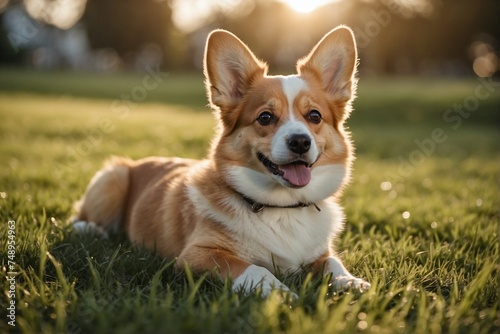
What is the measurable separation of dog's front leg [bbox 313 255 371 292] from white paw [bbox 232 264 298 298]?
37 centimetres

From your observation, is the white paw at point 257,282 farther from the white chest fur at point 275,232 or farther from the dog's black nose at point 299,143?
the dog's black nose at point 299,143

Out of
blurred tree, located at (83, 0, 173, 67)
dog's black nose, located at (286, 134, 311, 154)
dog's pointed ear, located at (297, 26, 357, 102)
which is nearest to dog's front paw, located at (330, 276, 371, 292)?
dog's black nose, located at (286, 134, 311, 154)

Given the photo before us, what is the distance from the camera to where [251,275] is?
265cm

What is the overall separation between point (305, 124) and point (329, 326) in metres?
1.51

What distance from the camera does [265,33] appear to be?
1719 inches

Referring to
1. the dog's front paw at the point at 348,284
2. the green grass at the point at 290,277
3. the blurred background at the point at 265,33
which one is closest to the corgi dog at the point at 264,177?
the dog's front paw at the point at 348,284

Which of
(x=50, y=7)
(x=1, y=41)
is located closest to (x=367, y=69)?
(x=50, y=7)

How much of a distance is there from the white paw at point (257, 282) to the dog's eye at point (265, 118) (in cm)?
103

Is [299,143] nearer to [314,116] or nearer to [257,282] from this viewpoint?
[314,116]

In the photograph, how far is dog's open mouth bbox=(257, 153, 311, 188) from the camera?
3025 millimetres

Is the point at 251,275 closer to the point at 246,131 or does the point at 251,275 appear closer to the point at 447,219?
the point at 246,131

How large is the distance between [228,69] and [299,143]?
94 centimetres

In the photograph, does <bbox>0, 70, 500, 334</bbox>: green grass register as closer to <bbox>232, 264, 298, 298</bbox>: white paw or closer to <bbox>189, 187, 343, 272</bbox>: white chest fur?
<bbox>232, 264, 298, 298</bbox>: white paw

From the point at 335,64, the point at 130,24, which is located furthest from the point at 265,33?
the point at 335,64
